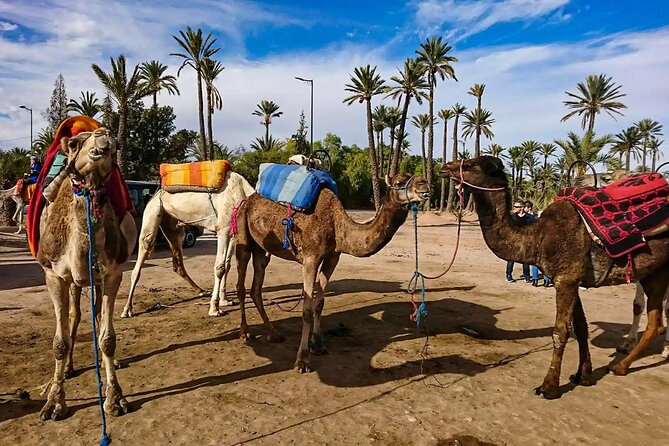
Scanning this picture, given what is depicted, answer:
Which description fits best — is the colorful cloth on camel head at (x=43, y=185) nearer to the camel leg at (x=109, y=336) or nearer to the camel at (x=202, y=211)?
the camel leg at (x=109, y=336)

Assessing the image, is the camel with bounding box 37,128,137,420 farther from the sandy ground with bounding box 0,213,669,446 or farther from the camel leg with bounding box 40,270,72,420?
the sandy ground with bounding box 0,213,669,446

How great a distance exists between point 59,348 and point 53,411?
578 millimetres

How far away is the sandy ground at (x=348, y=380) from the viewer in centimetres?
396

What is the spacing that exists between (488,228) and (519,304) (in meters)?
4.68

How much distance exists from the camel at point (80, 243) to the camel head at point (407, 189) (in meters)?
2.86

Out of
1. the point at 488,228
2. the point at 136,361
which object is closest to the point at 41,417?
the point at 136,361

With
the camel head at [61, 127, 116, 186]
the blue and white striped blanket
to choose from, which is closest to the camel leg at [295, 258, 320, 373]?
the blue and white striped blanket

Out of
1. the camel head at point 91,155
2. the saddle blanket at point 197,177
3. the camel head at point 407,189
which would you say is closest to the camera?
the camel head at point 91,155

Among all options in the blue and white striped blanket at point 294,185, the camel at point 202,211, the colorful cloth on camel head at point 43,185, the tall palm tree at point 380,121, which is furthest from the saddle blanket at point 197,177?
the tall palm tree at point 380,121

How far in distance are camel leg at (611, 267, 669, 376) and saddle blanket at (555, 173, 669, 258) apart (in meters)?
0.83

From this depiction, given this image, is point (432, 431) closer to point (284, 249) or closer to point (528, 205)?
point (284, 249)

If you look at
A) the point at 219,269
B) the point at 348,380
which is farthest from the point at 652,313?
the point at 219,269

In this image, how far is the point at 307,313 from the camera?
215 inches

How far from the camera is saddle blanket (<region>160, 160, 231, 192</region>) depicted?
8.43 metres
